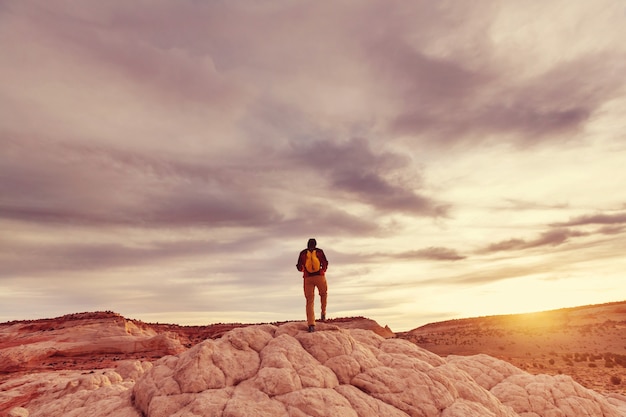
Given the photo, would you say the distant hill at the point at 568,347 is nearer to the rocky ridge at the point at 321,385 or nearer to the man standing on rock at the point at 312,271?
the rocky ridge at the point at 321,385

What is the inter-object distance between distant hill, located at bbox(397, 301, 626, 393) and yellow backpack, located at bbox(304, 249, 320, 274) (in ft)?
80.2

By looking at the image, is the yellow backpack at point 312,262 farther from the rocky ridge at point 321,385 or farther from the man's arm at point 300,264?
the rocky ridge at point 321,385

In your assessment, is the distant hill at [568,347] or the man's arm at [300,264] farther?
the distant hill at [568,347]

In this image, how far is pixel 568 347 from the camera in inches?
2163

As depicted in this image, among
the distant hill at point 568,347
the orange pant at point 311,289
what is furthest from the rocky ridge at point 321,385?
the distant hill at point 568,347

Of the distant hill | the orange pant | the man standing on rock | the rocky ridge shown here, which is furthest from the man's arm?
the distant hill

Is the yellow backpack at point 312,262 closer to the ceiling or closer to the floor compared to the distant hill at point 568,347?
closer to the ceiling

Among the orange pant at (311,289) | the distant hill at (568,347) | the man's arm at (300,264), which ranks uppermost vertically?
the man's arm at (300,264)

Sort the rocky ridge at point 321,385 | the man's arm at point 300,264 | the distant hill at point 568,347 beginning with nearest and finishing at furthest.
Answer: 1. the rocky ridge at point 321,385
2. the man's arm at point 300,264
3. the distant hill at point 568,347

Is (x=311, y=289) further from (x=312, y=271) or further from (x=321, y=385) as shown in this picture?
(x=321, y=385)

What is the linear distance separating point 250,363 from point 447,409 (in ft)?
16.1

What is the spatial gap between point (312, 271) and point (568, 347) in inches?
2255

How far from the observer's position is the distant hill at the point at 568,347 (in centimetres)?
3359

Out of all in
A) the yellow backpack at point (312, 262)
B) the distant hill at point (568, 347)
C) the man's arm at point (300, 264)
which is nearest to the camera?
the yellow backpack at point (312, 262)
